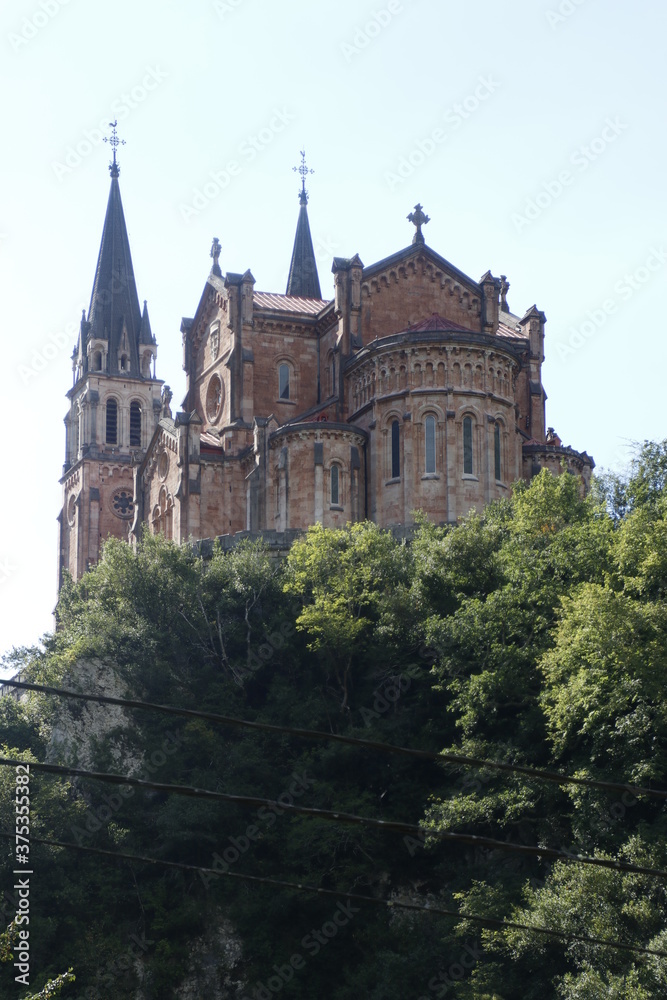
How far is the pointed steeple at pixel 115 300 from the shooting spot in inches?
4114

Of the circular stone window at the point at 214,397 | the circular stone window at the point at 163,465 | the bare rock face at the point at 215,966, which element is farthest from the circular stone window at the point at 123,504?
the bare rock face at the point at 215,966

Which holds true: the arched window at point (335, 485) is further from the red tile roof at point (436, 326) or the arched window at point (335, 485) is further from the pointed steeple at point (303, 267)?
the pointed steeple at point (303, 267)

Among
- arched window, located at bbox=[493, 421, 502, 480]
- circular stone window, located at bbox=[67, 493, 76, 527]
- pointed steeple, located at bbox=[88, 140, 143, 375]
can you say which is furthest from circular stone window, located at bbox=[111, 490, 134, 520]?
arched window, located at bbox=[493, 421, 502, 480]

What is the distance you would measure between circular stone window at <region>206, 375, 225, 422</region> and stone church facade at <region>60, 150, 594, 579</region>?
4.2 inches

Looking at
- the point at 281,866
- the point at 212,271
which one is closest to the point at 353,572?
the point at 281,866

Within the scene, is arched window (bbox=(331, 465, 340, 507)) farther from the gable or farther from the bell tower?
the bell tower

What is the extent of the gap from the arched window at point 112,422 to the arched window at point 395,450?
42840 mm

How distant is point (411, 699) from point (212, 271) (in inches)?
1258

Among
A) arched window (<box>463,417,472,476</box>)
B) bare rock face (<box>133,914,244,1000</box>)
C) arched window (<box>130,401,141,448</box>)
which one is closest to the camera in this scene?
bare rock face (<box>133,914,244,1000</box>)

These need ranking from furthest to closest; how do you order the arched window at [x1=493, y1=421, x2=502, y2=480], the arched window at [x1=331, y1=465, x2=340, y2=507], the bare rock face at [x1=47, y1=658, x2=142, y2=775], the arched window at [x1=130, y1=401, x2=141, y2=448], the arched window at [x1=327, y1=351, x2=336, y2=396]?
the arched window at [x1=130, y1=401, x2=141, y2=448], the arched window at [x1=327, y1=351, x2=336, y2=396], the arched window at [x1=493, y1=421, x2=502, y2=480], the arched window at [x1=331, y1=465, x2=340, y2=507], the bare rock face at [x1=47, y1=658, x2=142, y2=775]

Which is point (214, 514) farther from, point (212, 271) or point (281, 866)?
point (281, 866)

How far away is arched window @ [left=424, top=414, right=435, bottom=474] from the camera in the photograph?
6256 centimetres

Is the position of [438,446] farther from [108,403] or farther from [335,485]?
[108,403]

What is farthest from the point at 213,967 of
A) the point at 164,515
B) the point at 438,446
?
the point at 164,515
